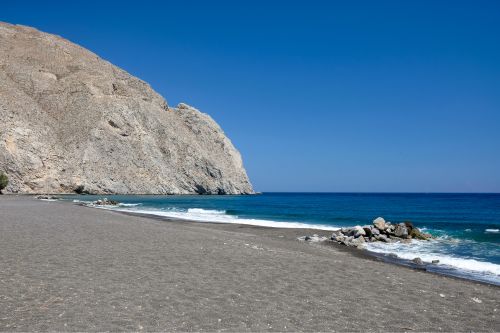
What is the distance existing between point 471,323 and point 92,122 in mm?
107812

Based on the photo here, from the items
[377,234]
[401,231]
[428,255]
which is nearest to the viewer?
[428,255]

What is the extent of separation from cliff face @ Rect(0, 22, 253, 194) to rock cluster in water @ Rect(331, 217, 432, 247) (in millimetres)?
83406

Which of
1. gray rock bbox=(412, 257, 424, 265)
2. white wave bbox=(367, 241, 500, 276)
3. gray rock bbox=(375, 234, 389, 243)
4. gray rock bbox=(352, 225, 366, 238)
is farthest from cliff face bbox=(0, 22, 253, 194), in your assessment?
gray rock bbox=(412, 257, 424, 265)

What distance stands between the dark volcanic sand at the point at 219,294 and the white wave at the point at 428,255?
153 inches

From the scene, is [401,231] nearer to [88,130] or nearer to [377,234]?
[377,234]

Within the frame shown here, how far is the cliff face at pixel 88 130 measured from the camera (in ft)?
298

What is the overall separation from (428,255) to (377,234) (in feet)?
19.3

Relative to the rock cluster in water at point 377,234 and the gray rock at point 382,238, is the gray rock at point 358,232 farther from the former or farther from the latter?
the gray rock at point 382,238

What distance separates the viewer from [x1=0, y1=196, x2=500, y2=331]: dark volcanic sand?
6.94 metres

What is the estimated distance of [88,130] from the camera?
101875mm

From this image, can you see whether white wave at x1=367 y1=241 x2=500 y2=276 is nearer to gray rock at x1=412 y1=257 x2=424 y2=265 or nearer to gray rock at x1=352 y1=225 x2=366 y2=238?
gray rock at x1=412 y1=257 x2=424 y2=265

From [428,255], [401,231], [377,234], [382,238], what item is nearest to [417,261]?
[428,255]

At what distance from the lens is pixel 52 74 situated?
11488 cm

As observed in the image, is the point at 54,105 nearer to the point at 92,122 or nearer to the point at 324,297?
the point at 92,122
